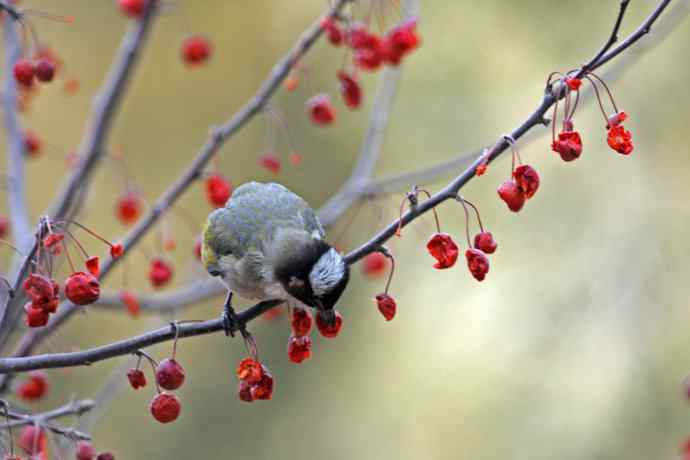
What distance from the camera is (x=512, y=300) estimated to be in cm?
795

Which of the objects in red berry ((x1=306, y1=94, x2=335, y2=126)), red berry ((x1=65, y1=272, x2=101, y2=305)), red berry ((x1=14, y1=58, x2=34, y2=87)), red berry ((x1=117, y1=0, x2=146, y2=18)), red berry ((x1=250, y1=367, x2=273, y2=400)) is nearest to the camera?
red berry ((x1=65, y1=272, x2=101, y2=305))

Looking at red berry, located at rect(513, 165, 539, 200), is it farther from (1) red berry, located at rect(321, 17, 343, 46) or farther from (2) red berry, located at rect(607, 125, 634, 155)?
(1) red berry, located at rect(321, 17, 343, 46)

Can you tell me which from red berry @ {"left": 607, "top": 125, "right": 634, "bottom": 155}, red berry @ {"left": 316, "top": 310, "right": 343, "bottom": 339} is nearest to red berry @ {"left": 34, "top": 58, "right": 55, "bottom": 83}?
red berry @ {"left": 316, "top": 310, "right": 343, "bottom": 339}

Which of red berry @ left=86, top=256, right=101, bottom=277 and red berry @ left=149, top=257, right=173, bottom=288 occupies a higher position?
red berry @ left=149, top=257, right=173, bottom=288

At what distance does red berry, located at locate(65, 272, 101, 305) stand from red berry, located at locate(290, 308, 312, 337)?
2.49 feet

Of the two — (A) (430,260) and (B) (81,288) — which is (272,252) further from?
(A) (430,260)

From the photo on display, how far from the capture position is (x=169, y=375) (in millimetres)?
3000

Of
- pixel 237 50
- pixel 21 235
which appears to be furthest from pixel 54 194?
pixel 21 235

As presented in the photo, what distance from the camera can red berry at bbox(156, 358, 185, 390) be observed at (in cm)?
299

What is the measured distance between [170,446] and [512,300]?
3.00 m

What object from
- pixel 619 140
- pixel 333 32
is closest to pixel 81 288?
pixel 619 140

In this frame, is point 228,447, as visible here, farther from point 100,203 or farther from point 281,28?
point 281,28

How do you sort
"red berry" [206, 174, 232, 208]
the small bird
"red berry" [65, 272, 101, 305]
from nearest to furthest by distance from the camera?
1. "red berry" [65, 272, 101, 305]
2. the small bird
3. "red berry" [206, 174, 232, 208]

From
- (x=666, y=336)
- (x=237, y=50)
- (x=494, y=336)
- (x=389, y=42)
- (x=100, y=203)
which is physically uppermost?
(x=237, y=50)
